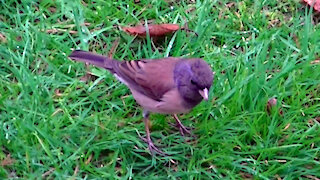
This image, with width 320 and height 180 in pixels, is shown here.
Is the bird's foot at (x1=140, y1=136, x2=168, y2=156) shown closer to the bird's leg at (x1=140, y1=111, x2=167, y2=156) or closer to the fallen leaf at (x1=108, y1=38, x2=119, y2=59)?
the bird's leg at (x1=140, y1=111, x2=167, y2=156)

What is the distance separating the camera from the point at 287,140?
3947mm

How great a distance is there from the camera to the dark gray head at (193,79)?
358cm

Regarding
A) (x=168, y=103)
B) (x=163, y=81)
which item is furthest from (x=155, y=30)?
(x=168, y=103)

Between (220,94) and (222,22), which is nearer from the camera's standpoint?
(220,94)

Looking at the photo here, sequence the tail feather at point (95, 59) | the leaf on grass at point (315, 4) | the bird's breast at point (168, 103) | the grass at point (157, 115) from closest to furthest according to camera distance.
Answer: the bird's breast at point (168, 103) → the grass at point (157, 115) → the tail feather at point (95, 59) → the leaf on grass at point (315, 4)

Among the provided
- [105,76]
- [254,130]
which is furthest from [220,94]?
[105,76]

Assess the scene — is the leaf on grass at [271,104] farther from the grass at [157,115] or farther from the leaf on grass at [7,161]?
the leaf on grass at [7,161]

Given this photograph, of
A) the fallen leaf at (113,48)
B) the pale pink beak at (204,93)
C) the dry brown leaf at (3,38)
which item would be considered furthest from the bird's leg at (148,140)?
the dry brown leaf at (3,38)

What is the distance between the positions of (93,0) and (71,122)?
4.05 ft

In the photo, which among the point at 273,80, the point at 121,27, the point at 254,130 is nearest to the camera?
the point at 254,130

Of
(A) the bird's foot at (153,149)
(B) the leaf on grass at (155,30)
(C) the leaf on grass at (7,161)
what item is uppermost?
(B) the leaf on grass at (155,30)

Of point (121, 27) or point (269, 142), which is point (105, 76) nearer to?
point (121, 27)

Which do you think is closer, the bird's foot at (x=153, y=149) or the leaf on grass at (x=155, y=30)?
the bird's foot at (x=153, y=149)

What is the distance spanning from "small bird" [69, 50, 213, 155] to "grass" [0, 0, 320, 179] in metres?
0.21
